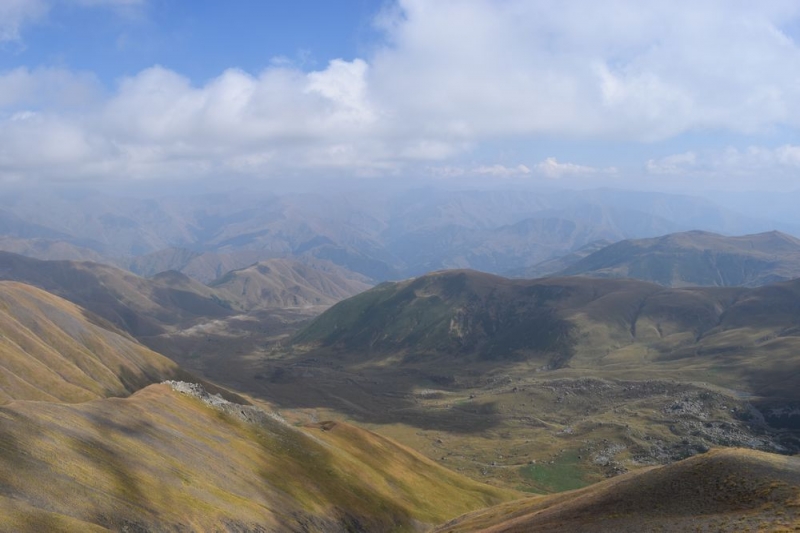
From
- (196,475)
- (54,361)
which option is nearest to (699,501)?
(196,475)

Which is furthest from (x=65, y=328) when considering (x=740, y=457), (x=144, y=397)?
(x=740, y=457)

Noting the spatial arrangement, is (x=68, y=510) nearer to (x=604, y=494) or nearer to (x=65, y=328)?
(x=604, y=494)

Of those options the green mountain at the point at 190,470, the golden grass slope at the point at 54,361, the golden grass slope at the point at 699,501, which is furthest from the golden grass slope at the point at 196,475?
the golden grass slope at the point at 54,361

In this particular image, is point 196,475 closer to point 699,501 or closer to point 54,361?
point 699,501

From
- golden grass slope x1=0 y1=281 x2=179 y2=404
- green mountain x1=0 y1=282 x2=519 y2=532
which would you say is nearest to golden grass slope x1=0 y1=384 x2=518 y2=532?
green mountain x1=0 y1=282 x2=519 y2=532

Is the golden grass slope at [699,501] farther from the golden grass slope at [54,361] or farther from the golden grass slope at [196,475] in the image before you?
the golden grass slope at [54,361]
